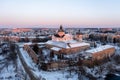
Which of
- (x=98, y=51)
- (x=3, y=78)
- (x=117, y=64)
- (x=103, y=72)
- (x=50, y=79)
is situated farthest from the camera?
(x=98, y=51)

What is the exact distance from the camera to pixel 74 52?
82.9 ft

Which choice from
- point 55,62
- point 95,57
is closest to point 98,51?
point 95,57

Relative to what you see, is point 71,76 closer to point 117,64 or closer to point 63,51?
point 117,64

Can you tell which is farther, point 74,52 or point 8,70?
point 74,52

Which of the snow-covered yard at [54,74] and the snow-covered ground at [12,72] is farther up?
the snow-covered yard at [54,74]

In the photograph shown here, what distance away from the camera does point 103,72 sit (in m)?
17.0

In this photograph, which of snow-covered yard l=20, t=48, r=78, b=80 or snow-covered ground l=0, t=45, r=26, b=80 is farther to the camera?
snow-covered ground l=0, t=45, r=26, b=80

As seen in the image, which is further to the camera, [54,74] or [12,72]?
[12,72]

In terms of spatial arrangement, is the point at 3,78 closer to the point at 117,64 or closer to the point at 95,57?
the point at 95,57

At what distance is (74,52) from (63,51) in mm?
1861

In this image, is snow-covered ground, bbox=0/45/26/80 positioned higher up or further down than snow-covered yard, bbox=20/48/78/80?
further down

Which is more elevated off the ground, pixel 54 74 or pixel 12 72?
pixel 54 74

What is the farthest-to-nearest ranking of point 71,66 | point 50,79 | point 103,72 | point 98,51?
1. point 98,51
2. point 71,66
3. point 103,72
4. point 50,79

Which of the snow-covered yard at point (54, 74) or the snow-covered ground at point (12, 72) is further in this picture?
the snow-covered ground at point (12, 72)
